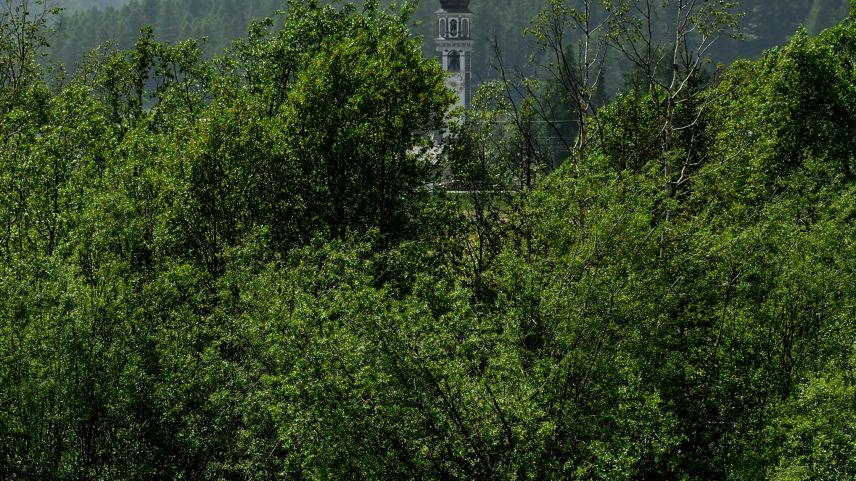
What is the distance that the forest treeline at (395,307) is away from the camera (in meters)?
19.0

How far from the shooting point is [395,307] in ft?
65.5

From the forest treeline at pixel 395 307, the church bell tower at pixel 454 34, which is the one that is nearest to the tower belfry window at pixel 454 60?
the church bell tower at pixel 454 34

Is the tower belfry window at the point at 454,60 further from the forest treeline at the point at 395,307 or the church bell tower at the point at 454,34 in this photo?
the forest treeline at the point at 395,307

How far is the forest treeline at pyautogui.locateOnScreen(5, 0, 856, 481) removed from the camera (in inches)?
748

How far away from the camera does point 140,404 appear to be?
2161 centimetres

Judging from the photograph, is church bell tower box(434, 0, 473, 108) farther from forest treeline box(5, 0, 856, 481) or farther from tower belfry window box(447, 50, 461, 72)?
forest treeline box(5, 0, 856, 481)

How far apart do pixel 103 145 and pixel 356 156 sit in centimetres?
699

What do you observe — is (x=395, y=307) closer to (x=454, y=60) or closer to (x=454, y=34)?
(x=454, y=60)

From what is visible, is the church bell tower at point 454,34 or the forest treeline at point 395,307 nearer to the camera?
the forest treeline at point 395,307

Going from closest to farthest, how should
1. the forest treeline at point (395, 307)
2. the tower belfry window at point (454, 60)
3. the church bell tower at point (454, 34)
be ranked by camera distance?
1. the forest treeline at point (395, 307)
2. the tower belfry window at point (454, 60)
3. the church bell tower at point (454, 34)

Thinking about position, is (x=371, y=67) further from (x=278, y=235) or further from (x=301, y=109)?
(x=278, y=235)

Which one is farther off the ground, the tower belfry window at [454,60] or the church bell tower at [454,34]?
the church bell tower at [454,34]

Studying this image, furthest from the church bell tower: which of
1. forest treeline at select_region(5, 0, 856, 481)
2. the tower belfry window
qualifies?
forest treeline at select_region(5, 0, 856, 481)

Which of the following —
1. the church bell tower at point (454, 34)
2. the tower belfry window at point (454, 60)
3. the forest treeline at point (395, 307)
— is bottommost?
the forest treeline at point (395, 307)
